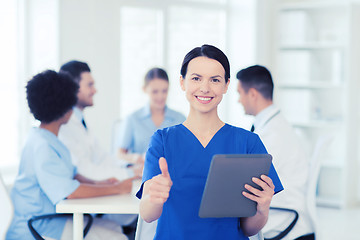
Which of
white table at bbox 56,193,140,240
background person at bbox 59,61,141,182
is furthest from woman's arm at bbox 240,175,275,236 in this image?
background person at bbox 59,61,141,182

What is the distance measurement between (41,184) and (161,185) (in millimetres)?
1008

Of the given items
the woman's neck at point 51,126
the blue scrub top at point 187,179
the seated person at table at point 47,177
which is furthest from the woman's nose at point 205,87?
the woman's neck at point 51,126

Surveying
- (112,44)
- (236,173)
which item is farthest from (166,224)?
(112,44)

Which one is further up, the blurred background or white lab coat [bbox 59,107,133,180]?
the blurred background

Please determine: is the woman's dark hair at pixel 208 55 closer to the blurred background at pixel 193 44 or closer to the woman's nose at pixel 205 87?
the woman's nose at pixel 205 87

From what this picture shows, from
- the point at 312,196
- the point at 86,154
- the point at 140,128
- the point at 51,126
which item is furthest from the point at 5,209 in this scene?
the point at 140,128

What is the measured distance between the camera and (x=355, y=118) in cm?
536

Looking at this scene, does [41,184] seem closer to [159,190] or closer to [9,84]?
[159,190]

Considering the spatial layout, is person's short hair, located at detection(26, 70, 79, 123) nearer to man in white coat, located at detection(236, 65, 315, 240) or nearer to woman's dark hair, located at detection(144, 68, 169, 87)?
man in white coat, located at detection(236, 65, 315, 240)

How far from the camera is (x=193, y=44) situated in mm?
5859

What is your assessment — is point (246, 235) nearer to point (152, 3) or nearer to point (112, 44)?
point (112, 44)

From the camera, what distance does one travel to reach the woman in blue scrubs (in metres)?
1.67

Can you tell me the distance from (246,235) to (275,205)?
82 centimetres

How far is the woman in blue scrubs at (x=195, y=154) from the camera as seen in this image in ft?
5.47
